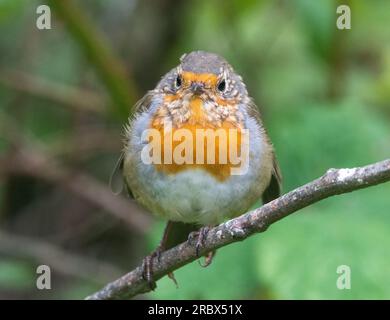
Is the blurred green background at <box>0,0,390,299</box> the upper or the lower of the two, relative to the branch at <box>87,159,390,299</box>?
upper

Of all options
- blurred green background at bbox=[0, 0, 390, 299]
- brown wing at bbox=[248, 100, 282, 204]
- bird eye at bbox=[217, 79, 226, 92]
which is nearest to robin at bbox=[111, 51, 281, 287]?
bird eye at bbox=[217, 79, 226, 92]

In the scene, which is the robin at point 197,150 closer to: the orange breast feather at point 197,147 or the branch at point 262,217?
the orange breast feather at point 197,147

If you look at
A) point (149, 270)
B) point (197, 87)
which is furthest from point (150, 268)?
point (197, 87)

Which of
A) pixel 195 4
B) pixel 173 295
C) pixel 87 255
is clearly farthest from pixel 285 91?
pixel 173 295

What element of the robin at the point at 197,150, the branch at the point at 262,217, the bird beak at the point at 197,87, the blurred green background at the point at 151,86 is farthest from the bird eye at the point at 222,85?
the branch at the point at 262,217

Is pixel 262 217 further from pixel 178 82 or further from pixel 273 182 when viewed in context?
pixel 273 182

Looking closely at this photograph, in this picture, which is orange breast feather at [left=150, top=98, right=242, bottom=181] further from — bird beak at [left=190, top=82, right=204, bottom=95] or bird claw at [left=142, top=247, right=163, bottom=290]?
bird claw at [left=142, top=247, right=163, bottom=290]
